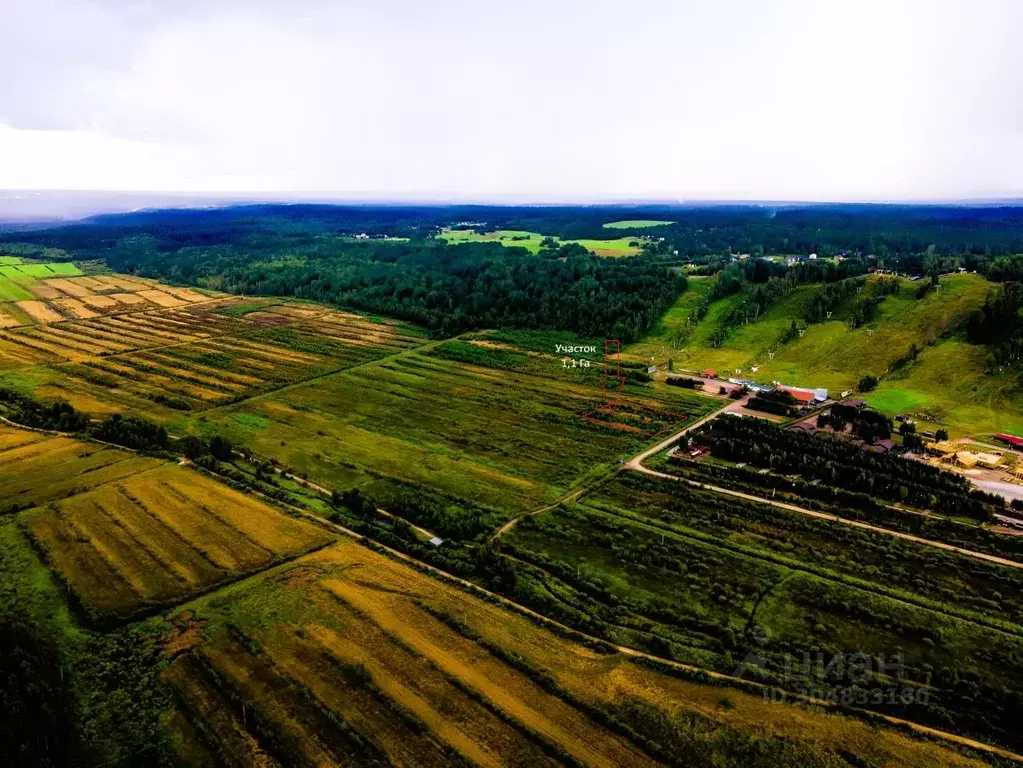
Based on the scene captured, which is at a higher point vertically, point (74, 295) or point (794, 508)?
point (74, 295)

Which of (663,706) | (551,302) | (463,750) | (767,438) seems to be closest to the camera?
(463,750)

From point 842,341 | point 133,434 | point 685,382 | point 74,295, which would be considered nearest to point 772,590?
point 685,382

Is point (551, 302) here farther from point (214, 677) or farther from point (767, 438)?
point (214, 677)

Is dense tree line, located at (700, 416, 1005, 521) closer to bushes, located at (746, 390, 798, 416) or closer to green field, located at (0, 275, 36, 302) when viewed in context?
bushes, located at (746, 390, 798, 416)

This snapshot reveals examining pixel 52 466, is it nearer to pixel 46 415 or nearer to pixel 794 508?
pixel 46 415

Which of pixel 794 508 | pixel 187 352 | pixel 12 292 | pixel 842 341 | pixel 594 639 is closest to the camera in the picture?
pixel 594 639

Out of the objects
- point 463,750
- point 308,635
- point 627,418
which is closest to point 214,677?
point 308,635

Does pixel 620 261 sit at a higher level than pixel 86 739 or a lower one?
higher
